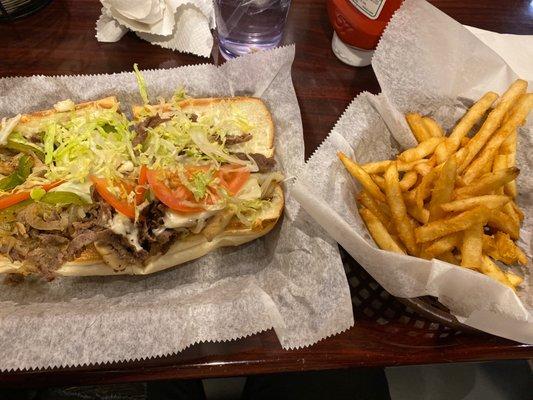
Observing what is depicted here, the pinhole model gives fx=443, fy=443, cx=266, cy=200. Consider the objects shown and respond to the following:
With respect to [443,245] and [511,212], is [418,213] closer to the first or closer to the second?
[443,245]

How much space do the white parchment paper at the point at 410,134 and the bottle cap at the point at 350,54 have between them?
365 mm

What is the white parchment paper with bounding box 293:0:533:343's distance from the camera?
1371mm

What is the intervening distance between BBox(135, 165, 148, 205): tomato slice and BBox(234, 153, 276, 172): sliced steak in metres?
0.36

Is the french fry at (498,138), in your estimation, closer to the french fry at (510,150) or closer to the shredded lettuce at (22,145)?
the french fry at (510,150)

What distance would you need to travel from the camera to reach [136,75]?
75.7 inches

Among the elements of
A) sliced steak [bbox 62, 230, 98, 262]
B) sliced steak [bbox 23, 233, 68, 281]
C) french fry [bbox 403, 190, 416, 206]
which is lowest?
sliced steak [bbox 23, 233, 68, 281]

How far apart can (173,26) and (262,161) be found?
913mm

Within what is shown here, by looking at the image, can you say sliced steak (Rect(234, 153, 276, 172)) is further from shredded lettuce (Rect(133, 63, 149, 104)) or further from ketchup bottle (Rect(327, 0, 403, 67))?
ketchup bottle (Rect(327, 0, 403, 67))

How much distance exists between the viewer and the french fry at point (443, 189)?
4.52 ft

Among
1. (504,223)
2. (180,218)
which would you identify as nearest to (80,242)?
(180,218)

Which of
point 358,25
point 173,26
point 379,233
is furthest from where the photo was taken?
point 173,26

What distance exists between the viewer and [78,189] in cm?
158

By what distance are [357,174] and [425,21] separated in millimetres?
786

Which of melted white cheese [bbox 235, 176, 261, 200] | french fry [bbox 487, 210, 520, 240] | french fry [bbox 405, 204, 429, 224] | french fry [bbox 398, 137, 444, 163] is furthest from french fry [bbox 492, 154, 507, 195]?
melted white cheese [bbox 235, 176, 261, 200]
